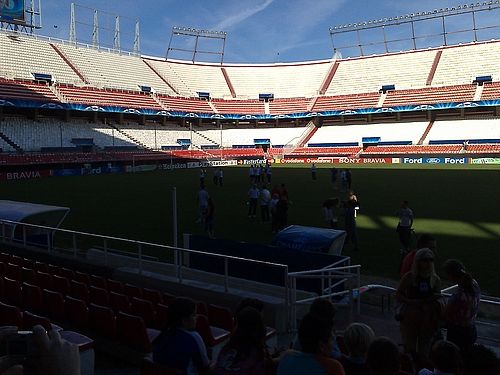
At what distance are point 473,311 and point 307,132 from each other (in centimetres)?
6976

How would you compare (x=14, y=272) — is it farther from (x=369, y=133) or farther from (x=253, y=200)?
(x=369, y=133)

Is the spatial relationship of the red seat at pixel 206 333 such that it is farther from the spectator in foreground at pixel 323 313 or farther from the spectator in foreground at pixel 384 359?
the spectator in foreground at pixel 384 359

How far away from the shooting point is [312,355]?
3219 millimetres

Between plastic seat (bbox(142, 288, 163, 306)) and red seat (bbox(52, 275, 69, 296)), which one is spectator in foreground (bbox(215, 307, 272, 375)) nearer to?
plastic seat (bbox(142, 288, 163, 306))

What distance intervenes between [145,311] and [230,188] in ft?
78.7

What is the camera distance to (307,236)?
1092 cm

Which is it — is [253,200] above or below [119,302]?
above

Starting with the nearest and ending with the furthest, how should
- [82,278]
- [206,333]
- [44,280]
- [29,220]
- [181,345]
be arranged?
[181,345] → [206,333] → [44,280] → [82,278] → [29,220]

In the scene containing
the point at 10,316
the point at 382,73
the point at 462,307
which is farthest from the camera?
the point at 382,73

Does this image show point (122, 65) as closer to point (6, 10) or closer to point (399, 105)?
point (6, 10)

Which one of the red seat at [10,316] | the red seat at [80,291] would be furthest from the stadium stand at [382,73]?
the red seat at [10,316]

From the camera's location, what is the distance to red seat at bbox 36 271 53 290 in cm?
865

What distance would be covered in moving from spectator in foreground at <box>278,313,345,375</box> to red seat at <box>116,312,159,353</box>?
11.1 ft

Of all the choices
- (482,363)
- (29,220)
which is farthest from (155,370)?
(29,220)
